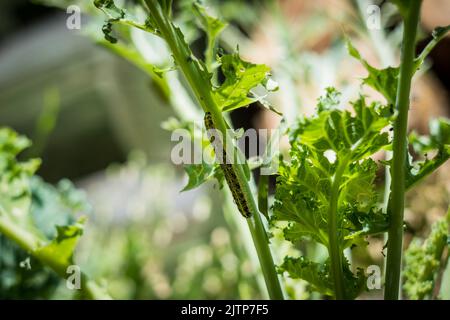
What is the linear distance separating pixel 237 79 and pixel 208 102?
27 mm

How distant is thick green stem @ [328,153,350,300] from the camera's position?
427 millimetres

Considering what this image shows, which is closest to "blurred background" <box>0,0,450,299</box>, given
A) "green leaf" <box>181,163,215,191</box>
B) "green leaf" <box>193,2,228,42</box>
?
"green leaf" <box>181,163,215,191</box>

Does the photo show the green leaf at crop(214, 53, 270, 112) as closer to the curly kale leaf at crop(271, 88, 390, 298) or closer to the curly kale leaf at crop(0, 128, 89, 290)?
the curly kale leaf at crop(271, 88, 390, 298)

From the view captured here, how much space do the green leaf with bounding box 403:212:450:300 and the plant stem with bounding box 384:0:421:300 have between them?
0.25 feet

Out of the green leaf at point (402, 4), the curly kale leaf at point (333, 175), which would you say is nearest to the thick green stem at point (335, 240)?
the curly kale leaf at point (333, 175)

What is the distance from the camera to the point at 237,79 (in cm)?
42

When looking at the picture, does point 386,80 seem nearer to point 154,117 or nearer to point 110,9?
point 110,9

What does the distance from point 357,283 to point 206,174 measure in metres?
0.15

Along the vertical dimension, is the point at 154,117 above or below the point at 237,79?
above

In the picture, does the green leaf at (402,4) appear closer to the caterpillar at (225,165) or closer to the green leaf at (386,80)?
the green leaf at (386,80)

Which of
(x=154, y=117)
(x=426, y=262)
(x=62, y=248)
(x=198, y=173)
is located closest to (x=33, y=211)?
(x=62, y=248)

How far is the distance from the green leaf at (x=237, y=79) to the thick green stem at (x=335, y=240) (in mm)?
85
